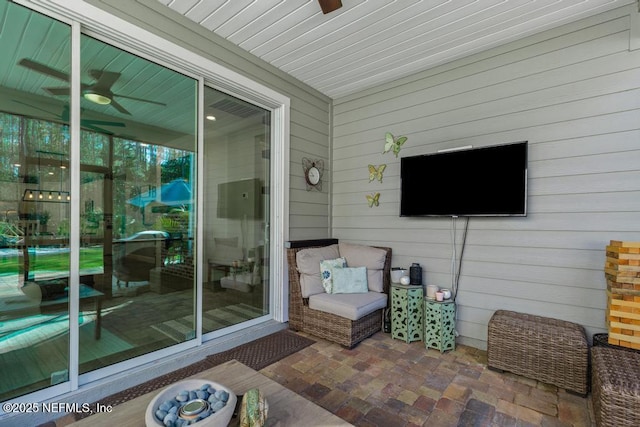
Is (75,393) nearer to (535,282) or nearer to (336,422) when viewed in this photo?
(336,422)

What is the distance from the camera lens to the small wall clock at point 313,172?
3.77 meters

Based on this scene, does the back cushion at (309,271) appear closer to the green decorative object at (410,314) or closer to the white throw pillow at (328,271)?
the white throw pillow at (328,271)

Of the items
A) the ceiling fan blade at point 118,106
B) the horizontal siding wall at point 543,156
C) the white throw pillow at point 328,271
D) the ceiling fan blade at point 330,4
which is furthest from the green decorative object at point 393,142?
the ceiling fan blade at point 118,106

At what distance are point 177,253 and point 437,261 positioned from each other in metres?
2.55

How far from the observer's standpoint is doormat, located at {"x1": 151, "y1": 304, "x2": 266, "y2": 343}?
260cm

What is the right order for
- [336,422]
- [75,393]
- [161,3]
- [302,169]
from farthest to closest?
[302,169], [161,3], [75,393], [336,422]

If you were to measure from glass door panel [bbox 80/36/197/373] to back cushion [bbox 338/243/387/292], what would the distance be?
1.75 meters

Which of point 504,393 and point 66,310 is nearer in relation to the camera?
point 66,310

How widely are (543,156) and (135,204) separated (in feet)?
11.3

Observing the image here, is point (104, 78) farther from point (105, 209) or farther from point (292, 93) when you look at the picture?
point (292, 93)

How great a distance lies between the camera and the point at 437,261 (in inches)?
127

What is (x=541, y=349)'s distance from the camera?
7.50ft

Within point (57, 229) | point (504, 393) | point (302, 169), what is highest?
point (302, 169)

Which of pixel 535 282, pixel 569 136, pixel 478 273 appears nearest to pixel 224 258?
pixel 478 273
